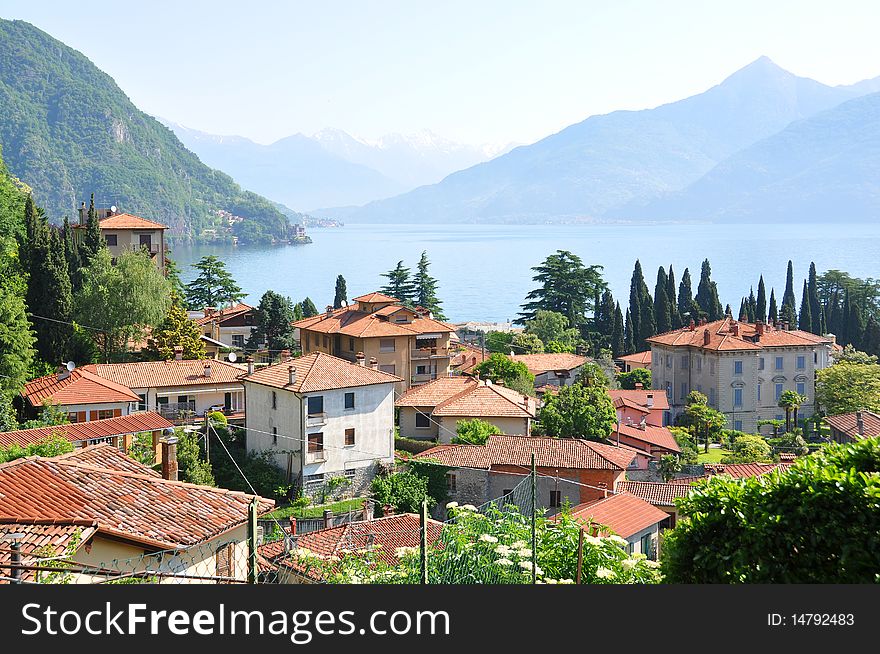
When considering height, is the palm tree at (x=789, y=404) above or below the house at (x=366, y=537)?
below

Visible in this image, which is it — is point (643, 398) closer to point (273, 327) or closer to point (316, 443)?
point (273, 327)

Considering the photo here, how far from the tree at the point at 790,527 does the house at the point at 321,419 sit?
2154 cm

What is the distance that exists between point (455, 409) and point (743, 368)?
21447 mm

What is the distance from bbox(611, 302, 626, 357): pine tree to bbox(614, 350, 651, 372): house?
69.7 inches

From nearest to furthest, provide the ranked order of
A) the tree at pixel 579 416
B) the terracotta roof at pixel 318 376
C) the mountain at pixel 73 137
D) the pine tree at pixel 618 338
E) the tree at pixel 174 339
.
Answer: the terracotta roof at pixel 318 376
the tree at pixel 579 416
the tree at pixel 174 339
the pine tree at pixel 618 338
the mountain at pixel 73 137

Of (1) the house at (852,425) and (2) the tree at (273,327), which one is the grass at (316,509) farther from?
(1) the house at (852,425)

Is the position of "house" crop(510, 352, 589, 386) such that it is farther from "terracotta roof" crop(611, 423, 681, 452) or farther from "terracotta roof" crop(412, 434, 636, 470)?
"terracotta roof" crop(412, 434, 636, 470)

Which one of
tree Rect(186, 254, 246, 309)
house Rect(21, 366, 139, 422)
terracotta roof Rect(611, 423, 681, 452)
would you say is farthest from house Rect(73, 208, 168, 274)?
terracotta roof Rect(611, 423, 681, 452)

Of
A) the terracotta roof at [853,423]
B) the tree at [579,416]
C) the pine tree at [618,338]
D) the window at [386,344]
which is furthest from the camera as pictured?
the pine tree at [618,338]

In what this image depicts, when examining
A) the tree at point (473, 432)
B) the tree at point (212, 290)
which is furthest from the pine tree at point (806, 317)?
the tree at point (473, 432)

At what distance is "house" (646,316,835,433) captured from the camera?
49.4 metres

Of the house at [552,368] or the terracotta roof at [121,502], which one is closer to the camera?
the terracotta roof at [121,502]

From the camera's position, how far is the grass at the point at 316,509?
25938 mm

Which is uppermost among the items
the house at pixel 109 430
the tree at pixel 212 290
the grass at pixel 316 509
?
the tree at pixel 212 290
